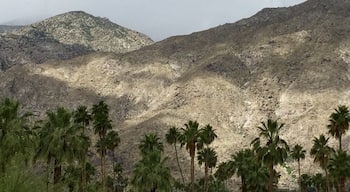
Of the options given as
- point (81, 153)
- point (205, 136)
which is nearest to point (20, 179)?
point (81, 153)

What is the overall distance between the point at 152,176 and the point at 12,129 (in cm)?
2157

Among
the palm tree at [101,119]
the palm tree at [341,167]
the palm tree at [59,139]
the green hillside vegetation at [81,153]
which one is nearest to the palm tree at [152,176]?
the green hillside vegetation at [81,153]

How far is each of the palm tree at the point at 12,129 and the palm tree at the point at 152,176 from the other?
18878mm

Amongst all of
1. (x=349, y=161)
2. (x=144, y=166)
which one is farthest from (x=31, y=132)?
(x=349, y=161)

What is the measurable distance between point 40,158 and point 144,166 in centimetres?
1698

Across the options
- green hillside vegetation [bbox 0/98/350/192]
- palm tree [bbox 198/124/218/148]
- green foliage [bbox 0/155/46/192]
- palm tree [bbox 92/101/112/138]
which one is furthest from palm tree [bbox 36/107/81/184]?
palm tree [bbox 198/124/218/148]

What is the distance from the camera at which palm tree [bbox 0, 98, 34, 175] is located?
4159 centimetres

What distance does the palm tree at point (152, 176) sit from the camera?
6181 cm

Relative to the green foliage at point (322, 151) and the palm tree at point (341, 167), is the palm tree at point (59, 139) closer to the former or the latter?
the palm tree at point (341, 167)

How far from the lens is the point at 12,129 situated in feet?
145

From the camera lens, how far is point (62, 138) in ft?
158

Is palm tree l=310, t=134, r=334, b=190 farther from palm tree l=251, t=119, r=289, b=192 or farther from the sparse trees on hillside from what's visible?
the sparse trees on hillside

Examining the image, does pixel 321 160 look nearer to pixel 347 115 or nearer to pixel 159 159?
pixel 347 115

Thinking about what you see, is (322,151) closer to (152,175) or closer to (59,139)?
(152,175)
